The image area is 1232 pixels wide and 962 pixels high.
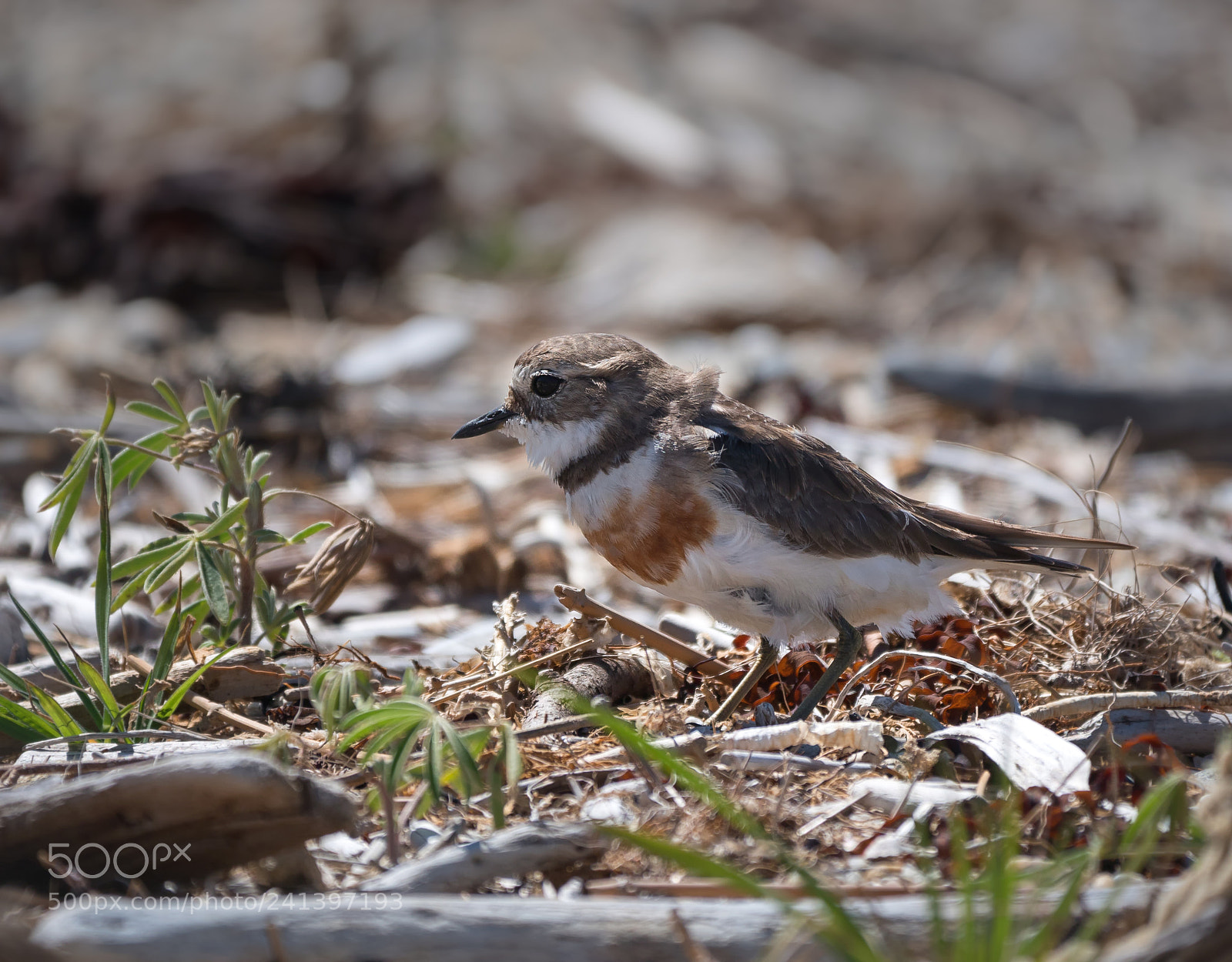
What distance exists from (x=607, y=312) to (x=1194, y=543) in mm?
6049

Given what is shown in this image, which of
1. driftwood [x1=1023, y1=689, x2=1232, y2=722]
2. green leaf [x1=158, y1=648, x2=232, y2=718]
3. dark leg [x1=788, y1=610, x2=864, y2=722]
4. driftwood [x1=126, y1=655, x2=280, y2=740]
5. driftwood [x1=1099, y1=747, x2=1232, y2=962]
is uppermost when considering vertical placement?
green leaf [x1=158, y1=648, x2=232, y2=718]

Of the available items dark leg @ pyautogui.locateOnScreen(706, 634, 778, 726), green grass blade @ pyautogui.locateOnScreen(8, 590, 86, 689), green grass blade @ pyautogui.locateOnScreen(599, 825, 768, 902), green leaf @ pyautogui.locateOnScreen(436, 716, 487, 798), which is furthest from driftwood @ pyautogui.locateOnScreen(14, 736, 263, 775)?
dark leg @ pyautogui.locateOnScreen(706, 634, 778, 726)

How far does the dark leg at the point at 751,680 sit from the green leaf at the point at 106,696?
1713mm

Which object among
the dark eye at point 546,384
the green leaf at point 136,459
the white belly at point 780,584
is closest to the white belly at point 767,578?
the white belly at point 780,584

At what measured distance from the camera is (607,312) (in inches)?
406

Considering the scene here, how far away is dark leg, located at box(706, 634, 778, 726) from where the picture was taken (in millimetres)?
3668

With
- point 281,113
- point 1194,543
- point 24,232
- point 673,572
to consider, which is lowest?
point 1194,543

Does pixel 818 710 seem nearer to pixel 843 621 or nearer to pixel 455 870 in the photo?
pixel 843 621

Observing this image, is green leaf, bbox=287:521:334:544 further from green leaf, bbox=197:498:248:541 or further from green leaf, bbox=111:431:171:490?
green leaf, bbox=111:431:171:490

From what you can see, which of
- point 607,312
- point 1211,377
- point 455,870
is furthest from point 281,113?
point 455,870

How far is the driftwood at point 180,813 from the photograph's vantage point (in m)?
2.45

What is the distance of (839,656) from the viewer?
3.71 meters

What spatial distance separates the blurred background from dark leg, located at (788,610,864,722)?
40.8 inches

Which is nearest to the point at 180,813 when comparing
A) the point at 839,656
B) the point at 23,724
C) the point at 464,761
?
the point at 464,761
